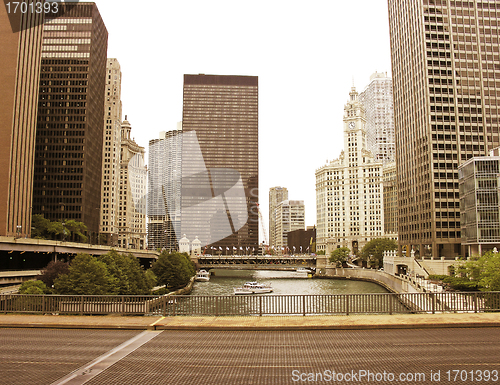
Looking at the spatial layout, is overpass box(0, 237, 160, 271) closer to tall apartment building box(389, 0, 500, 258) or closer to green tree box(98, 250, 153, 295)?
green tree box(98, 250, 153, 295)

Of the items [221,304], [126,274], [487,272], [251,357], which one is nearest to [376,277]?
[487,272]

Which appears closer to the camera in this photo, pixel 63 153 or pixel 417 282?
pixel 417 282

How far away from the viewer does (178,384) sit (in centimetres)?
1264

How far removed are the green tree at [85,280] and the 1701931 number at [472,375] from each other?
46.8 m

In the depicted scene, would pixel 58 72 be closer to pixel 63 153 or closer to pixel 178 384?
pixel 63 153

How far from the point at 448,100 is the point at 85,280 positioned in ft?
339

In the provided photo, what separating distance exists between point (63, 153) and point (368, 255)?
116m

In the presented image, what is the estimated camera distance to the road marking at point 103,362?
1305 cm

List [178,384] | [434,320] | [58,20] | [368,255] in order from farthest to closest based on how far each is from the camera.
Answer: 1. [58,20]
2. [368,255]
3. [434,320]
4. [178,384]

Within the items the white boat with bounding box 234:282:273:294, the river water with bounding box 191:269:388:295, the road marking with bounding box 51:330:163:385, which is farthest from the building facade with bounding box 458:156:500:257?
the road marking with bounding box 51:330:163:385

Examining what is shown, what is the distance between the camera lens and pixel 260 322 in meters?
22.3

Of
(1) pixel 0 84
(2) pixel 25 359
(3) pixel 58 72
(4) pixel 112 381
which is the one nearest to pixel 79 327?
(2) pixel 25 359

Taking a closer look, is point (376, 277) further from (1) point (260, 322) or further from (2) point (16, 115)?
(1) point (260, 322)

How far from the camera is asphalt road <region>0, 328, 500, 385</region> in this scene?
13094mm
